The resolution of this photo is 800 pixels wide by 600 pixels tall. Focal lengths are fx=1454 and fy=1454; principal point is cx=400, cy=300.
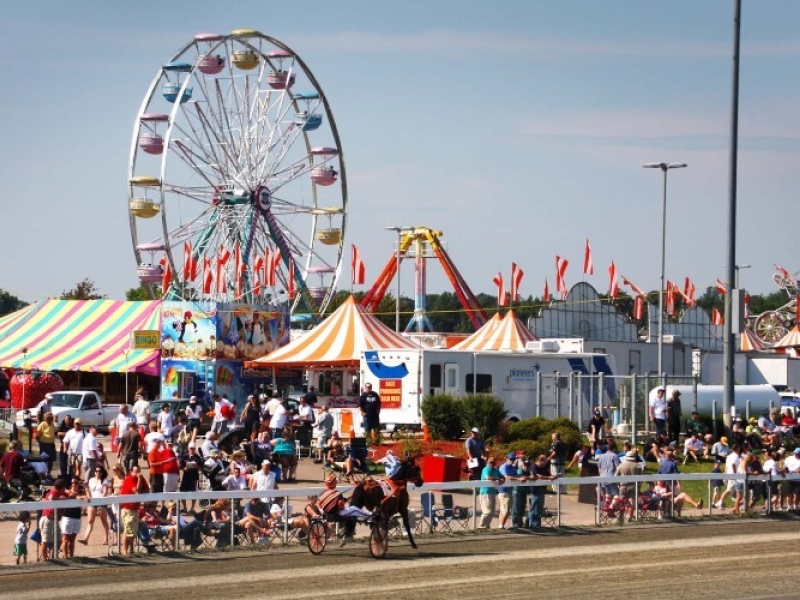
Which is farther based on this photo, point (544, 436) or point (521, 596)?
point (544, 436)

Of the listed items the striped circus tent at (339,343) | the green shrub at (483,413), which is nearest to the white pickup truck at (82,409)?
the striped circus tent at (339,343)

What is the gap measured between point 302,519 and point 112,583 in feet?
15.2

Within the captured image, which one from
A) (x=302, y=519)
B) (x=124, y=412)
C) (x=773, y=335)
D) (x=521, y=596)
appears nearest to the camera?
(x=521, y=596)

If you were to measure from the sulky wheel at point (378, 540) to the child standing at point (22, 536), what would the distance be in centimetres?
461

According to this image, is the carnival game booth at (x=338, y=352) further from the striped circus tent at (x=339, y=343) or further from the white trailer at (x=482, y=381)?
the white trailer at (x=482, y=381)

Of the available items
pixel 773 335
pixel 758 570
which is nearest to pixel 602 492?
pixel 758 570

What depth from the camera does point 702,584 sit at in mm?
17812

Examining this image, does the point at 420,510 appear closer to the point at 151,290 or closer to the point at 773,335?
the point at 151,290

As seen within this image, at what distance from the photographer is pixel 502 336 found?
5347cm

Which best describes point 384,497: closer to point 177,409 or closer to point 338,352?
point 177,409

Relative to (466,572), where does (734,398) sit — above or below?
above

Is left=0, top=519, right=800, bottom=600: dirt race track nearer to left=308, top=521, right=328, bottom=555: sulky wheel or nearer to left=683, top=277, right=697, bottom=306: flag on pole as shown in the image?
left=308, top=521, right=328, bottom=555: sulky wheel

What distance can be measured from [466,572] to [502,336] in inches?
1379

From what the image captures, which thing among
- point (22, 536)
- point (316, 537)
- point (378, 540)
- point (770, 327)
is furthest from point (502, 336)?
point (770, 327)
